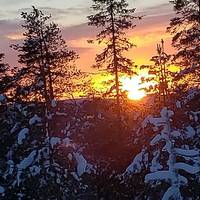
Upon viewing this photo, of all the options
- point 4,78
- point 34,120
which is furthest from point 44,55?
point 34,120

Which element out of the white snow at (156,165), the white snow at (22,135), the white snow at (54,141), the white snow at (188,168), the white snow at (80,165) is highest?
the white snow at (22,135)

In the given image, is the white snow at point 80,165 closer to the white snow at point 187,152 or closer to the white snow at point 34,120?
the white snow at point 34,120

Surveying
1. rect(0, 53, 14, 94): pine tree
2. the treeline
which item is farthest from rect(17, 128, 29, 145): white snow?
rect(0, 53, 14, 94): pine tree

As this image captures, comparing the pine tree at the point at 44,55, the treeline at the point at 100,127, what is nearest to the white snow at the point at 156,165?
the treeline at the point at 100,127

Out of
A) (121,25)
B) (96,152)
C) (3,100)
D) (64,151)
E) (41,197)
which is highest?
(121,25)

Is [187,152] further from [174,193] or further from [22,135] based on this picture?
[22,135]

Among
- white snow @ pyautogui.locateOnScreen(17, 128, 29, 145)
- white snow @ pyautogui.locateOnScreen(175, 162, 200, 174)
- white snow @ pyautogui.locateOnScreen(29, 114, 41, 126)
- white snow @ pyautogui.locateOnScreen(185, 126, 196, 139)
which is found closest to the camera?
white snow @ pyautogui.locateOnScreen(175, 162, 200, 174)

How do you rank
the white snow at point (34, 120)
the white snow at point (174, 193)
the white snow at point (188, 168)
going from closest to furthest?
the white snow at point (188, 168) → the white snow at point (174, 193) → the white snow at point (34, 120)

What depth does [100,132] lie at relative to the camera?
37.7 metres

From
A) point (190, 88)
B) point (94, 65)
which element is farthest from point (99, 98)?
point (190, 88)

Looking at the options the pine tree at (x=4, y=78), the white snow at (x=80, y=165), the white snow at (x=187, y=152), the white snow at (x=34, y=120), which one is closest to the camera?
the white snow at (x=187, y=152)

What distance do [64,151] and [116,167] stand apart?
52.2 feet

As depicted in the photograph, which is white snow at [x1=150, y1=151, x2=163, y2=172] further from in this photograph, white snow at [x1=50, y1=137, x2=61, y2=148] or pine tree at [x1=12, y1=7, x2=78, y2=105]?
pine tree at [x1=12, y1=7, x2=78, y2=105]

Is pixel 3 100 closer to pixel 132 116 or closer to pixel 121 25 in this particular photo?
pixel 121 25
